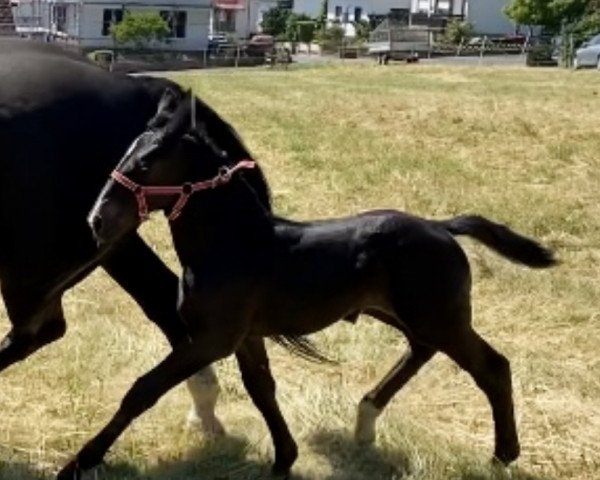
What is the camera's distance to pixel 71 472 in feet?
12.9

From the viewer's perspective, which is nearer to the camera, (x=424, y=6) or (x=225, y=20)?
(x=225, y=20)

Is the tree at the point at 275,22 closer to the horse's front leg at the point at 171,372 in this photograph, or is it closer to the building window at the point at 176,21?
the building window at the point at 176,21

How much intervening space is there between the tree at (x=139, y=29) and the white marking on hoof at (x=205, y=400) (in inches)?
1580

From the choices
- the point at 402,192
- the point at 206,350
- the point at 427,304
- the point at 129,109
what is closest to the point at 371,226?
the point at 427,304

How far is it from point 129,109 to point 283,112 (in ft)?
37.8

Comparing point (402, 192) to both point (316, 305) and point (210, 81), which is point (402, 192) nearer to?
point (316, 305)

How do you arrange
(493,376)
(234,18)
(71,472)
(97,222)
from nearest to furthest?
(97,222), (71,472), (493,376), (234,18)

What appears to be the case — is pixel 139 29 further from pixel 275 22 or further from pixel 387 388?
pixel 387 388

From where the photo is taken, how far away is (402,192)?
10.3 metres

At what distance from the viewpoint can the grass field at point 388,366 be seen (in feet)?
14.5

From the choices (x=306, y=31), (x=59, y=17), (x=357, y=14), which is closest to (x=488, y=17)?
(x=306, y=31)

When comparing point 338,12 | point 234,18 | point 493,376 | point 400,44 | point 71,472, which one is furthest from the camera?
point 338,12

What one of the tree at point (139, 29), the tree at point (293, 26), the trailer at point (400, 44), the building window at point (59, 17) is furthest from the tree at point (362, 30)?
the building window at point (59, 17)

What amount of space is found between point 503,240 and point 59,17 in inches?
1779
